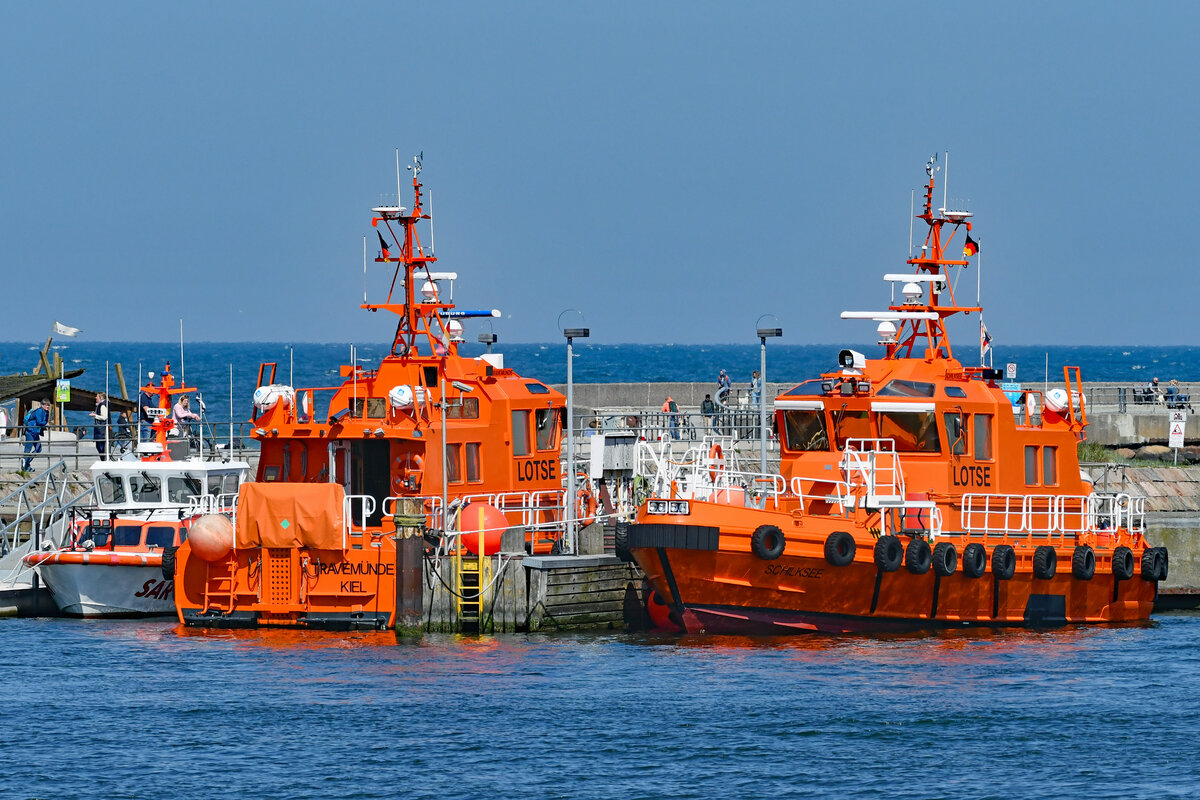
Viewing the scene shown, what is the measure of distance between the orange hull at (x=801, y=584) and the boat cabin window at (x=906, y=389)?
6.81 ft

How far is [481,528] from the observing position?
968 inches

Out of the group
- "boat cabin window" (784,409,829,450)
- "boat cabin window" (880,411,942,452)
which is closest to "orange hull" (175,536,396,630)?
"boat cabin window" (784,409,829,450)

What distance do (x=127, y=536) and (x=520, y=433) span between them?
5832 mm

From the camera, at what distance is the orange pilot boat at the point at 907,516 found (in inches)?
956

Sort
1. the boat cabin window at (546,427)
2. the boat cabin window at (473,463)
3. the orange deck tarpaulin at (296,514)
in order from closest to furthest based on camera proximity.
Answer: the orange deck tarpaulin at (296,514) → the boat cabin window at (473,463) → the boat cabin window at (546,427)

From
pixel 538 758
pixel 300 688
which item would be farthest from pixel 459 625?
pixel 538 758

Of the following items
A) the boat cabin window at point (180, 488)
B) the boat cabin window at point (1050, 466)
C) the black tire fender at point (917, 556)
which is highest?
the boat cabin window at point (1050, 466)

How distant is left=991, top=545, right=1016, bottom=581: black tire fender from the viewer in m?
25.4

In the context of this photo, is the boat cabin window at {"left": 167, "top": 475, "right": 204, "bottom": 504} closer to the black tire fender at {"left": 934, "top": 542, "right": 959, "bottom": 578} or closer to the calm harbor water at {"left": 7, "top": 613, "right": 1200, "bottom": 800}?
the calm harbor water at {"left": 7, "top": 613, "right": 1200, "bottom": 800}

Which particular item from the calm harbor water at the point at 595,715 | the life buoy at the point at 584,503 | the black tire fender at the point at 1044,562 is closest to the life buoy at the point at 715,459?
the life buoy at the point at 584,503

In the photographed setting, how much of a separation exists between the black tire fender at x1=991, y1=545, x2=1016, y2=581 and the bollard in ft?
25.3

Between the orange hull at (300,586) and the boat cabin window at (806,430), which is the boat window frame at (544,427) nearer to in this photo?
the boat cabin window at (806,430)

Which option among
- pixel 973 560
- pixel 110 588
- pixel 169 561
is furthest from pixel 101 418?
pixel 973 560

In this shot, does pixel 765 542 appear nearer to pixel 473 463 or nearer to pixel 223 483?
pixel 473 463
